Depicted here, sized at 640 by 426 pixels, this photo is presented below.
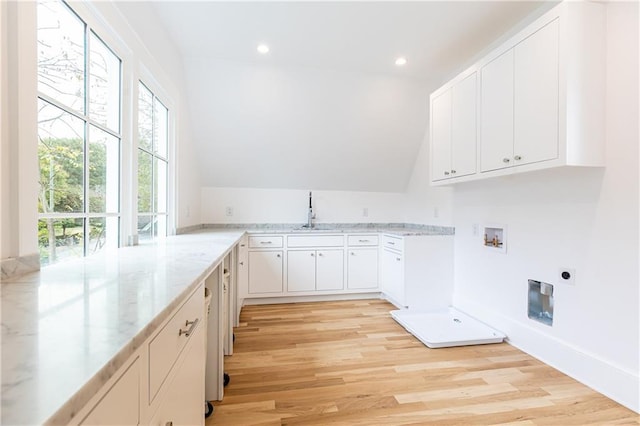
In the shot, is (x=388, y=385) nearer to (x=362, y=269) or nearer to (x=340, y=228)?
(x=362, y=269)

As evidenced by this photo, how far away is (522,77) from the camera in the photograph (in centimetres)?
198

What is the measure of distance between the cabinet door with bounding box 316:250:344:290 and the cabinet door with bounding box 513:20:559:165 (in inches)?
84.3

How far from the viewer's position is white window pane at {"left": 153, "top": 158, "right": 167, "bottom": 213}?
2.49m

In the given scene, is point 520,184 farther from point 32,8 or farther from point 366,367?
point 32,8

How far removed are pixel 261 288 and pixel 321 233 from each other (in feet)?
3.10

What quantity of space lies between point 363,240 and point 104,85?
286 centimetres

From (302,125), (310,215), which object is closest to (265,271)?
(310,215)

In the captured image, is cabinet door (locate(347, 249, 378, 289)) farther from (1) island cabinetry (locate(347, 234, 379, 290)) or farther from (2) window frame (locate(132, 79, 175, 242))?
(2) window frame (locate(132, 79, 175, 242))

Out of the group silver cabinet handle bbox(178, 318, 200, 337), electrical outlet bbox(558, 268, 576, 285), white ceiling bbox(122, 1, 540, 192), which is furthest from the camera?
white ceiling bbox(122, 1, 540, 192)

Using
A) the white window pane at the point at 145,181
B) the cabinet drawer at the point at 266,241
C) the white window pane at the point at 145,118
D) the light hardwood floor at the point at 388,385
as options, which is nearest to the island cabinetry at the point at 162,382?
the light hardwood floor at the point at 388,385

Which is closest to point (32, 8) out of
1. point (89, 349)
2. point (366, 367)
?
point (89, 349)

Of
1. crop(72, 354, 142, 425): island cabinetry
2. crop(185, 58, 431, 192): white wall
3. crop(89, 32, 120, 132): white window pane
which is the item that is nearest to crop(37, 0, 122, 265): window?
crop(89, 32, 120, 132): white window pane

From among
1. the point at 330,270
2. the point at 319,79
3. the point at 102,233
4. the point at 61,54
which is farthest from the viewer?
the point at 330,270

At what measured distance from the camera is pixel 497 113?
7.20ft
